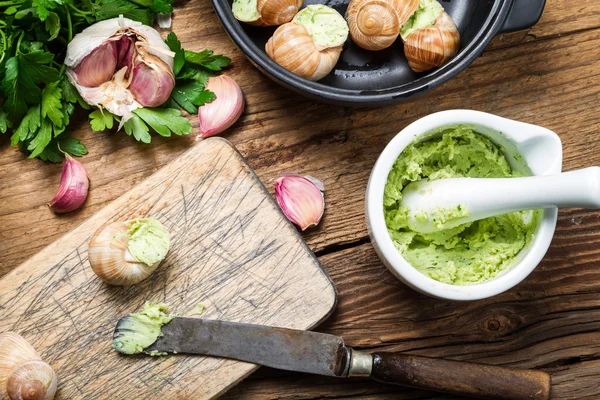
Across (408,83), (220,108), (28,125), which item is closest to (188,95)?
(220,108)

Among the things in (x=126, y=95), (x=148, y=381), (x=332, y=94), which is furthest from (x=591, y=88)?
(x=148, y=381)

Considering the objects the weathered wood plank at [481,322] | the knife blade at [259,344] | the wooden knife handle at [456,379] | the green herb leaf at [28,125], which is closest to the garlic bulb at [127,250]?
the knife blade at [259,344]

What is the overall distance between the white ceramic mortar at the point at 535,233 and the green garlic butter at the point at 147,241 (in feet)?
1.20

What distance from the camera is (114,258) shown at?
1086 mm

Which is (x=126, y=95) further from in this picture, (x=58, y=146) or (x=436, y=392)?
(x=436, y=392)

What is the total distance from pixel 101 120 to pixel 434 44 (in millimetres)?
600

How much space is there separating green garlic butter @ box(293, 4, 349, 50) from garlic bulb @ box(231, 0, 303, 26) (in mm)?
18

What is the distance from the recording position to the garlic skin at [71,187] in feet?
3.84

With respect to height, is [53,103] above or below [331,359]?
above

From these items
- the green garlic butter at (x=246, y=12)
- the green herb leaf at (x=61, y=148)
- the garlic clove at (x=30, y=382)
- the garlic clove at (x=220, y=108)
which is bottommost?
the garlic clove at (x=30, y=382)

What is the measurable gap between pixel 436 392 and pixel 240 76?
27.3 inches

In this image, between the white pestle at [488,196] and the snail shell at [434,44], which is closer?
the white pestle at [488,196]

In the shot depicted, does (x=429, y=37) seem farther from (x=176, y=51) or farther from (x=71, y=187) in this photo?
(x=71, y=187)

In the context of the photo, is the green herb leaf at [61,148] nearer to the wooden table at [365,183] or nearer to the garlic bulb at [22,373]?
the wooden table at [365,183]
